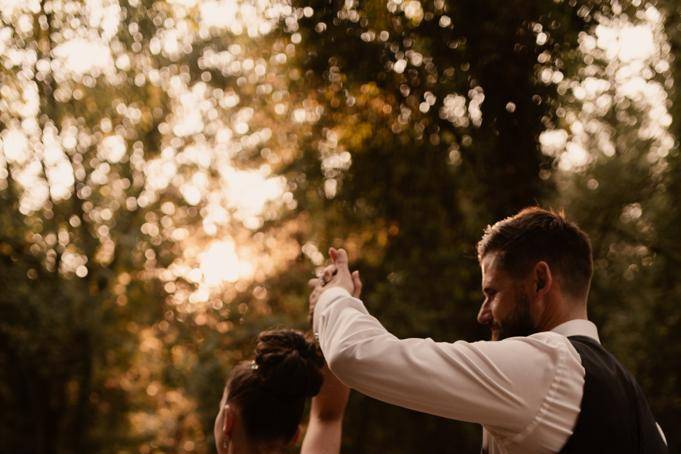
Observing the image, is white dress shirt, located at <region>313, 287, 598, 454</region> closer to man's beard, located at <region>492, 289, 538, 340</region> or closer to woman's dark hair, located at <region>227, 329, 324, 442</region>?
man's beard, located at <region>492, 289, 538, 340</region>

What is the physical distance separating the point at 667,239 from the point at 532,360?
8.44m

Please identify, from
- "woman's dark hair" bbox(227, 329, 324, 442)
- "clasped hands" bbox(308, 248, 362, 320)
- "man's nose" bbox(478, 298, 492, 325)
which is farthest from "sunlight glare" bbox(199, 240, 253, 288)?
"man's nose" bbox(478, 298, 492, 325)

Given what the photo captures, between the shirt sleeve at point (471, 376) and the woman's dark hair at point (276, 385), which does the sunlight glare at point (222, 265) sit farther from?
the shirt sleeve at point (471, 376)

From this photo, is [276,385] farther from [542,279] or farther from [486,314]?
[542,279]

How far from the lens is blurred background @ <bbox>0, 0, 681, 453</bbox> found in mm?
7672

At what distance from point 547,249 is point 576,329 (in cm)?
27

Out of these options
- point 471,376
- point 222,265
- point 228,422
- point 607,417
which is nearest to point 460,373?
point 471,376

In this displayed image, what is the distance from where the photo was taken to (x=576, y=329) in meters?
2.29

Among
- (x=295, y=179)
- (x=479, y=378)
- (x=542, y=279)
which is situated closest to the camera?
(x=479, y=378)

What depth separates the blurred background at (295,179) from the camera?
7672 millimetres

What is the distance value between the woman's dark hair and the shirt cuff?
0.81 metres

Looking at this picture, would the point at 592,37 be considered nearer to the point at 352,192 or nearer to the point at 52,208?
the point at 352,192

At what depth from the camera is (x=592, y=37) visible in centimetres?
730

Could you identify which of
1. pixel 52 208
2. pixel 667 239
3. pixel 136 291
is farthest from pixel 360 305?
pixel 136 291
